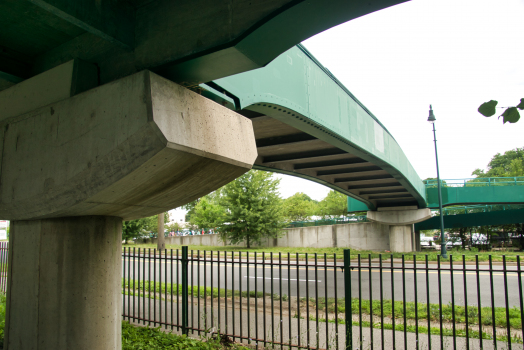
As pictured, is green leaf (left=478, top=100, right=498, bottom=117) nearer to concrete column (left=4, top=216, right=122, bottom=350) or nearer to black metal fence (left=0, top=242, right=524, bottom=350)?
black metal fence (left=0, top=242, right=524, bottom=350)

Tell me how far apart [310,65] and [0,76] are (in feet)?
20.5

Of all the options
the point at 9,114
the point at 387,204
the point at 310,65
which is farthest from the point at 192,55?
the point at 387,204

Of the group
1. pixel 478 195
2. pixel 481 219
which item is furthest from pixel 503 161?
pixel 478 195

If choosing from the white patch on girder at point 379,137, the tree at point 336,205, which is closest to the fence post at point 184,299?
the white patch on girder at point 379,137

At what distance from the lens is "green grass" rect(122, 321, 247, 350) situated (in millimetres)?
5418

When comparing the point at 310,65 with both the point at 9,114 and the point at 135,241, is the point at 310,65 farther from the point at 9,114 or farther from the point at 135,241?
the point at 135,241

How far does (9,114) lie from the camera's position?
4.71 metres

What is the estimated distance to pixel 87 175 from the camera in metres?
3.66

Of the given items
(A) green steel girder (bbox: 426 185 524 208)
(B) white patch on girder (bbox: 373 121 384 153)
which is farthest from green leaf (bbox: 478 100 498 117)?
(A) green steel girder (bbox: 426 185 524 208)

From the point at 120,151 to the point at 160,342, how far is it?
11.8 feet

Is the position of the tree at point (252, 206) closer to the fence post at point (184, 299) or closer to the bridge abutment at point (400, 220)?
the bridge abutment at point (400, 220)

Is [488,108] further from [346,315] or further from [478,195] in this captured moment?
[478,195]

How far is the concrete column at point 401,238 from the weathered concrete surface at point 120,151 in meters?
30.0

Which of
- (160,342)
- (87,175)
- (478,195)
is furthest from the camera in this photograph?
(478,195)
